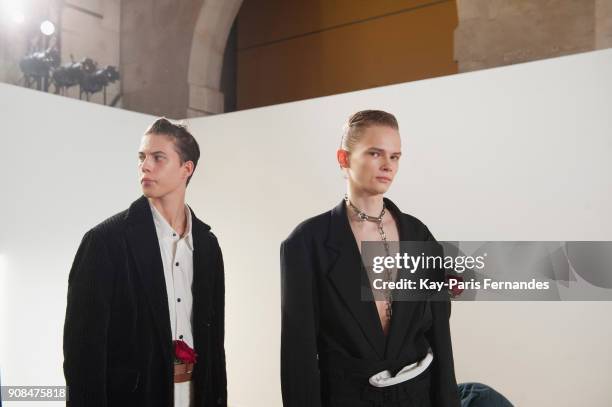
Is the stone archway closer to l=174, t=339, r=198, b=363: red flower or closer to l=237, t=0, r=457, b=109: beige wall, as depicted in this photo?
l=237, t=0, r=457, b=109: beige wall

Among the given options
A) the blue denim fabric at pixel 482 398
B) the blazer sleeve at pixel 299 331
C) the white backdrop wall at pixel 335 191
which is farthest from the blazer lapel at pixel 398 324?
the white backdrop wall at pixel 335 191

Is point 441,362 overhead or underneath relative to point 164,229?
underneath

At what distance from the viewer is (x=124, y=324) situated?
251 cm

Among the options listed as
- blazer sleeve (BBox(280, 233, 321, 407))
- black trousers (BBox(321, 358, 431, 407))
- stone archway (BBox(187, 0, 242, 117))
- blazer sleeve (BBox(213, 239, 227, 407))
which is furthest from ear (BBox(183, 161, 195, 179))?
stone archway (BBox(187, 0, 242, 117))

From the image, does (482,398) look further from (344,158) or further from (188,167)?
(188,167)

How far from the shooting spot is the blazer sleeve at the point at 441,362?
8.30 ft

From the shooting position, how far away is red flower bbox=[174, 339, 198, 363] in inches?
101

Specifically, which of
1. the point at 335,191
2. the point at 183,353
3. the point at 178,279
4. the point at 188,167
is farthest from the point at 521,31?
the point at 183,353

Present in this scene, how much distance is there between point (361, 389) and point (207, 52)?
5798mm

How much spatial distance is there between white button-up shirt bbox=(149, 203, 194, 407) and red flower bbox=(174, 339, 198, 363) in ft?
0.11

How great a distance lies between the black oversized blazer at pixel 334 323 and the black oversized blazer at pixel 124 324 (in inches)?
15.2

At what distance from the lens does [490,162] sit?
3861mm

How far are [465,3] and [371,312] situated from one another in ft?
13.7

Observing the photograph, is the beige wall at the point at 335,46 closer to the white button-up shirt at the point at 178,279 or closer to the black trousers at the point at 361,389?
the white button-up shirt at the point at 178,279
